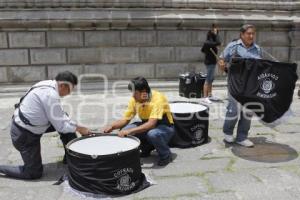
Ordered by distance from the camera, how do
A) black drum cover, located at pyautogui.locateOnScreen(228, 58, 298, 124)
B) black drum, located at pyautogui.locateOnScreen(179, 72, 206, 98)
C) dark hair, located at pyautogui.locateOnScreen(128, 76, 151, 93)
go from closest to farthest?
dark hair, located at pyautogui.locateOnScreen(128, 76, 151, 93) < black drum cover, located at pyautogui.locateOnScreen(228, 58, 298, 124) < black drum, located at pyautogui.locateOnScreen(179, 72, 206, 98)

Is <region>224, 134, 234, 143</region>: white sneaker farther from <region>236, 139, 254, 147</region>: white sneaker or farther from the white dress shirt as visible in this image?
the white dress shirt

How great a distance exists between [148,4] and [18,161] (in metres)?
6.20

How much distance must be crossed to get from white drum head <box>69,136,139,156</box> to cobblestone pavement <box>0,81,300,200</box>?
514 mm

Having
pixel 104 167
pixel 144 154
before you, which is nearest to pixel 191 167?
pixel 144 154

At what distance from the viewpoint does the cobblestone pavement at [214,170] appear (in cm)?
453

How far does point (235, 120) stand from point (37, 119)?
290cm

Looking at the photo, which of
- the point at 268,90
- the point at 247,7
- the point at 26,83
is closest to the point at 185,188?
the point at 268,90

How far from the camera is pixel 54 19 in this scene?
9922 mm

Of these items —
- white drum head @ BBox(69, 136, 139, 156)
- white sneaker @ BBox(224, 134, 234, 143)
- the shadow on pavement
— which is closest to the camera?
white drum head @ BBox(69, 136, 139, 156)

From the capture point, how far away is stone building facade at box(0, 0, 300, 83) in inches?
393

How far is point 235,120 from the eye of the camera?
19.9 ft

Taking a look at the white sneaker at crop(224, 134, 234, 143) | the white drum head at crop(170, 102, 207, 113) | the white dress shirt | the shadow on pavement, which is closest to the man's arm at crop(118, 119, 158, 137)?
the white dress shirt

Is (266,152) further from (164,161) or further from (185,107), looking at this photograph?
(164,161)

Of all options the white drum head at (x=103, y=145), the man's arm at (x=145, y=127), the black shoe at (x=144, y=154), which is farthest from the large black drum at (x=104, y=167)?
the black shoe at (x=144, y=154)
